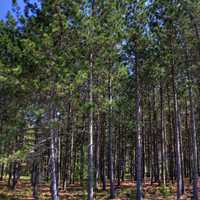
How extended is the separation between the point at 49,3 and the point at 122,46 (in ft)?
17.2

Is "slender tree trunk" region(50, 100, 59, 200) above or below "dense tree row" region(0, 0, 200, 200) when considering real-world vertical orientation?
below

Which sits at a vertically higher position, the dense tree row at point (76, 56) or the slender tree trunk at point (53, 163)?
the dense tree row at point (76, 56)

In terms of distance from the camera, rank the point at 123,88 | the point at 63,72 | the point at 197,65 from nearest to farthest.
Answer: the point at 63,72
the point at 197,65
the point at 123,88

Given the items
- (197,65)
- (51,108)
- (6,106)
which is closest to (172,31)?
(197,65)

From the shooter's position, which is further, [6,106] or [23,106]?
[6,106]

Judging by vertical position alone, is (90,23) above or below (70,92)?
above

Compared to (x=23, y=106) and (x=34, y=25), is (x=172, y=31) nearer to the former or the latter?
(x=34, y=25)

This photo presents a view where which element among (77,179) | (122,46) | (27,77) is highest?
(122,46)

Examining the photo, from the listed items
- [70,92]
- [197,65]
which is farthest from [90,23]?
[197,65]

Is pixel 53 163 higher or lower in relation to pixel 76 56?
lower

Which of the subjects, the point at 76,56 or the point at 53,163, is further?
the point at 76,56

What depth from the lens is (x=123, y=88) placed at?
2111 cm

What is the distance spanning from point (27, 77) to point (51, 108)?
72.0 inches

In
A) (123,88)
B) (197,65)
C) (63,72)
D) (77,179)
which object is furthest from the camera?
(77,179)
